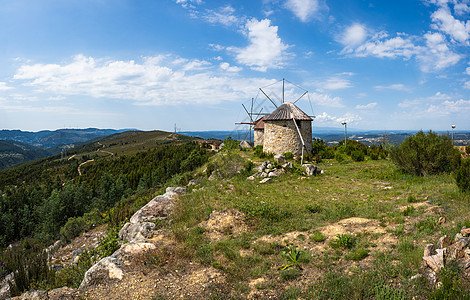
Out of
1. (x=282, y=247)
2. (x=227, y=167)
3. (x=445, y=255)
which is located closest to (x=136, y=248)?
(x=282, y=247)

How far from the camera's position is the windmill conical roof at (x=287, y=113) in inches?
878

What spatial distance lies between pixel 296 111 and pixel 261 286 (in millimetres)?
20335

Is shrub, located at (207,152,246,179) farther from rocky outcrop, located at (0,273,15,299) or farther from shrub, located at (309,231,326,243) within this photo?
rocky outcrop, located at (0,273,15,299)

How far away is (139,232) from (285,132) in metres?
16.5

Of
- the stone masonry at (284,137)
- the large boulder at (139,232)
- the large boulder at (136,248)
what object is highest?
the stone masonry at (284,137)

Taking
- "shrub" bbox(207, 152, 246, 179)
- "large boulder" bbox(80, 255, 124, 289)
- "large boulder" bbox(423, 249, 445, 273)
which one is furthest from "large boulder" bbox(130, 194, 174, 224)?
"large boulder" bbox(423, 249, 445, 273)

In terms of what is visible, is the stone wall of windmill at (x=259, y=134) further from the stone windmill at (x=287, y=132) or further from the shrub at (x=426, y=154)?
the shrub at (x=426, y=154)

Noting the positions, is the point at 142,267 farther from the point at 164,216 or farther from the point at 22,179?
the point at 22,179

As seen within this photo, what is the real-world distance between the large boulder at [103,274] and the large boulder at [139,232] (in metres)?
1.76

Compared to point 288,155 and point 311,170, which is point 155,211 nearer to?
point 311,170

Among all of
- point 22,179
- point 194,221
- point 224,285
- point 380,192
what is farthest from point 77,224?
point 22,179

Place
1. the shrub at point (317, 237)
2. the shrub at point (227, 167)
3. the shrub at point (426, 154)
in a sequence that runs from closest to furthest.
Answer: the shrub at point (317, 237) → the shrub at point (426, 154) → the shrub at point (227, 167)

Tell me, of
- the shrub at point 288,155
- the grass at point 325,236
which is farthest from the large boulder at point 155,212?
the shrub at point 288,155

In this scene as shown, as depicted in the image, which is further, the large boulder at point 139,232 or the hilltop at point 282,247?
the large boulder at point 139,232
